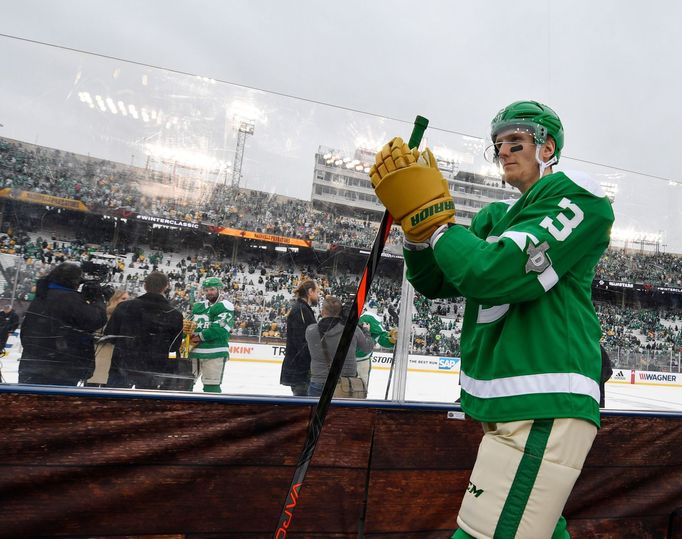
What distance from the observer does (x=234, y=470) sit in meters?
1.56

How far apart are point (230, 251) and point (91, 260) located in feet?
1.83

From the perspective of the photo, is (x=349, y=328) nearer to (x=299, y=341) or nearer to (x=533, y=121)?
(x=533, y=121)

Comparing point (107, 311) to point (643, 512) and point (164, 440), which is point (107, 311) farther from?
point (643, 512)

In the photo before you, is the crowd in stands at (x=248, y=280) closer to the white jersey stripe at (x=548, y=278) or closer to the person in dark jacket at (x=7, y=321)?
the person in dark jacket at (x=7, y=321)

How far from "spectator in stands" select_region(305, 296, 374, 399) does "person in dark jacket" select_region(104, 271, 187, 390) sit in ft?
1.76

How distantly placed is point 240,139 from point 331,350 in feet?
3.48

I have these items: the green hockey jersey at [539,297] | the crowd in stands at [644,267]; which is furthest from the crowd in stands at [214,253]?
the crowd in stands at [644,267]

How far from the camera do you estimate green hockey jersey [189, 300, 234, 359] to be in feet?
6.49

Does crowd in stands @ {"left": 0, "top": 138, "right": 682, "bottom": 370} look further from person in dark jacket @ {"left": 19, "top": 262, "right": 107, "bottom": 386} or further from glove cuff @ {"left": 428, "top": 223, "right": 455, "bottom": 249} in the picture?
glove cuff @ {"left": 428, "top": 223, "right": 455, "bottom": 249}

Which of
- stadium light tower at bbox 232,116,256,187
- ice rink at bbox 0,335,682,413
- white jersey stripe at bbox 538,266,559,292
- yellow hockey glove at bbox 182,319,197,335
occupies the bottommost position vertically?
ice rink at bbox 0,335,682,413

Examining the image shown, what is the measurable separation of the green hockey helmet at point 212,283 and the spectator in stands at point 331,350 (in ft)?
1.45

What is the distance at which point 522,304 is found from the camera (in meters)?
0.97

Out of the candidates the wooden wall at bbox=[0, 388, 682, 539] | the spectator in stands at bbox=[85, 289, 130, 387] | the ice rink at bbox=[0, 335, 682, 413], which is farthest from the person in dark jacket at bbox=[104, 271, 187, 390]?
the wooden wall at bbox=[0, 388, 682, 539]

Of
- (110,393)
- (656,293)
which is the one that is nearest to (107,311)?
(110,393)
